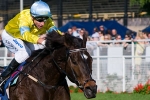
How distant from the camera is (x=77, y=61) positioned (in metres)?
5.89

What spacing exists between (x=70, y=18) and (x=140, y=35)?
34.9ft

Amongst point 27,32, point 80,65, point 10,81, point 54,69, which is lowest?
point 10,81

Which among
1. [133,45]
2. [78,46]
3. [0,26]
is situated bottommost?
[0,26]

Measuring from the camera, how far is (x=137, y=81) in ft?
44.0

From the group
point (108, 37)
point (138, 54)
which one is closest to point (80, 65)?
point (138, 54)

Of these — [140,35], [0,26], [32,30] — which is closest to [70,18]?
[0,26]

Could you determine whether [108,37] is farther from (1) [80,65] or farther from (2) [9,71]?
(1) [80,65]

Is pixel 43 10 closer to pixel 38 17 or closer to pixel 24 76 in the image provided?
pixel 38 17

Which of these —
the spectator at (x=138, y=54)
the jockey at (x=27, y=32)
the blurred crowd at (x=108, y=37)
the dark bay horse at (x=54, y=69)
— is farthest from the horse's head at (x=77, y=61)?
the blurred crowd at (x=108, y=37)

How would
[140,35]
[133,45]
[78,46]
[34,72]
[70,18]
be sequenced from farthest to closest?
[70,18], [140,35], [133,45], [34,72], [78,46]

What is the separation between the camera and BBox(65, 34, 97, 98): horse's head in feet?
18.7

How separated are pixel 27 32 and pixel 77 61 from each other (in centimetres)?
83

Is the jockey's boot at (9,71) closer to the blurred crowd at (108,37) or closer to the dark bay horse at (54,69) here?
the dark bay horse at (54,69)

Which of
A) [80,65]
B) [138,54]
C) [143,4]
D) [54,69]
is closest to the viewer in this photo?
[80,65]
